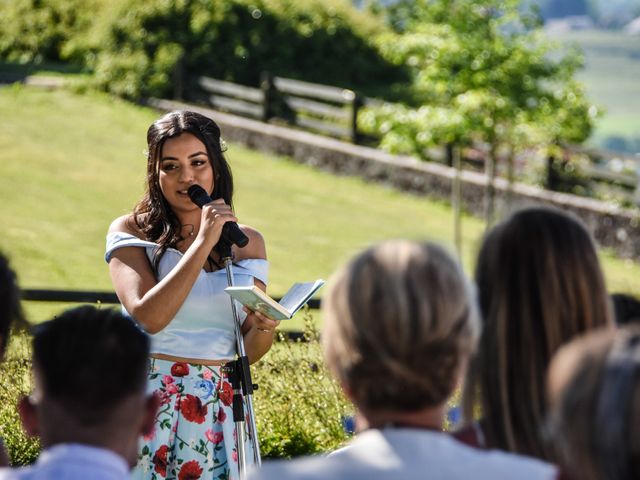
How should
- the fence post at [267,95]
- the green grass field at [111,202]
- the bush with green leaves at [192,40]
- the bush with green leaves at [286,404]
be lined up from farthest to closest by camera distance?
1. the bush with green leaves at [192,40]
2. the fence post at [267,95]
3. the green grass field at [111,202]
4. the bush with green leaves at [286,404]

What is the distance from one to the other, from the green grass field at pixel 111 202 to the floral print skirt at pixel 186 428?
25.1 feet

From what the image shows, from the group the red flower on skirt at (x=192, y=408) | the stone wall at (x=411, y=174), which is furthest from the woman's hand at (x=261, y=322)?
the stone wall at (x=411, y=174)

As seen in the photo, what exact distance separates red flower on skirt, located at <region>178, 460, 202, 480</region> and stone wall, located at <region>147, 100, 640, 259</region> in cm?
1261

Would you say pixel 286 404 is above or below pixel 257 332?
below

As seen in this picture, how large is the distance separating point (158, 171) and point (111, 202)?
1203 cm

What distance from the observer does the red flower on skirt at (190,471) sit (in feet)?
14.5

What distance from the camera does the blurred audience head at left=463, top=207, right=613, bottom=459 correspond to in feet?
9.07

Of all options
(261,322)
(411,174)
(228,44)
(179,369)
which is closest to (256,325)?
(261,322)

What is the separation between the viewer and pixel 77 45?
2366cm

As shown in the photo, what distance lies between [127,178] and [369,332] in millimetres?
15694

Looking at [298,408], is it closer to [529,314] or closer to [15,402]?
[15,402]

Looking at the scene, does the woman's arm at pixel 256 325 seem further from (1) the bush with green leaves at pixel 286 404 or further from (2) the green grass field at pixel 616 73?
(2) the green grass field at pixel 616 73

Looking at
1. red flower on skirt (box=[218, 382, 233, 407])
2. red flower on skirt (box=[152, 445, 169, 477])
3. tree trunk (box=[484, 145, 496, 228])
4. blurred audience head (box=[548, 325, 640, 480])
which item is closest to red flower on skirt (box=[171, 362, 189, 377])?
red flower on skirt (box=[218, 382, 233, 407])

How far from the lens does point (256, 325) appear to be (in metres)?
4.49
